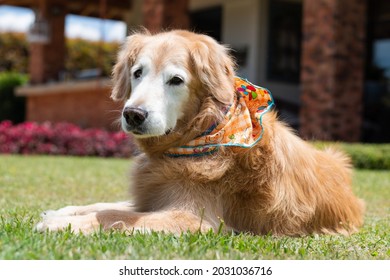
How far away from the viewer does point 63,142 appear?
1259cm

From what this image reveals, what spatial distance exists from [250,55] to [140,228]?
13.0 metres

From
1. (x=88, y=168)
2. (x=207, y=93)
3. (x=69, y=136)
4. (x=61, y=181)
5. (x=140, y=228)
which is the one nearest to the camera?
(x=140, y=228)

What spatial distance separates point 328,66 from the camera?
34.5 feet

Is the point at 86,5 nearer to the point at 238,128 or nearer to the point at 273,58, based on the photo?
the point at 273,58

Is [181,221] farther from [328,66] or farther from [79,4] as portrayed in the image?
[79,4]

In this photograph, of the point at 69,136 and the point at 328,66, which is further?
the point at 69,136

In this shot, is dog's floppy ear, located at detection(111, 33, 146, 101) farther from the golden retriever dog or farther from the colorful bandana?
the colorful bandana

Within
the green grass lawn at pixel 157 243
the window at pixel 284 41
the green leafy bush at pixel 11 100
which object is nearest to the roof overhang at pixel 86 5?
the green leafy bush at pixel 11 100

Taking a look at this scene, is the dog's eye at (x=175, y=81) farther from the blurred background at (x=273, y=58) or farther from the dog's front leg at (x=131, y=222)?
the blurred background at (x=273, y=58)

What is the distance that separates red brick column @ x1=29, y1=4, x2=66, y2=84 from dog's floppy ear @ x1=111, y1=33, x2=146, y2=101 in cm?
1488

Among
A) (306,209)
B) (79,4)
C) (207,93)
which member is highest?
(79,4)

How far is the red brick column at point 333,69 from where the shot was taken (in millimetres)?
10484

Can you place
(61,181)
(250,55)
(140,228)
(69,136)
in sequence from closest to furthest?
1. (140,228)
2. (61,181)
3. (69,136)
4. (250,55)
